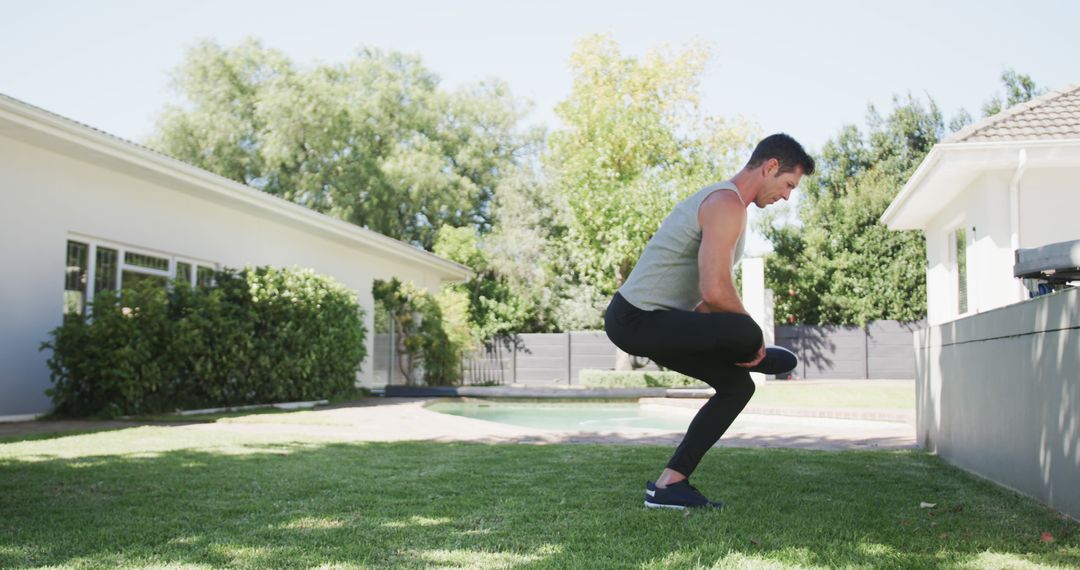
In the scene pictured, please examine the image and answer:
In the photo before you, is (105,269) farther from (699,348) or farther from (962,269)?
(962,269)

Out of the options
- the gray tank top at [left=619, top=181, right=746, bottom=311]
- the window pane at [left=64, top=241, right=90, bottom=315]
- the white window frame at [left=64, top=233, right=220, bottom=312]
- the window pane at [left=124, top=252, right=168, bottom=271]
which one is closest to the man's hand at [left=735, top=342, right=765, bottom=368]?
the gray tank top at [left=619, top=181, right=746, bottom=311]

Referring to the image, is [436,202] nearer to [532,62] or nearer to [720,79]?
[532,62]

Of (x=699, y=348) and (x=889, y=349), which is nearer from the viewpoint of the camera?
(x=699, y=348)

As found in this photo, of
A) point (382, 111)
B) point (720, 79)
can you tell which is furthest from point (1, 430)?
point (382, 111)

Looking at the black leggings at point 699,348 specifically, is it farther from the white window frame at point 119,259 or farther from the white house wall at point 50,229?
the white house wall at point 50,229

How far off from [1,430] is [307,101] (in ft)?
91.0

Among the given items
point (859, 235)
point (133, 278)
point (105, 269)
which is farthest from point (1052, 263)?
point (859, 235)

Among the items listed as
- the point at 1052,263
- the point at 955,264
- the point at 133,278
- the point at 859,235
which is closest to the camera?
the point at 1052,263

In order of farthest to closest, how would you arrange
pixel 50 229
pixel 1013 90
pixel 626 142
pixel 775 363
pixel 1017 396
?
pixel 1013 90 → pixel 626 142 → pixel 50 229 → pixel 1017 396 → pixel 775 363

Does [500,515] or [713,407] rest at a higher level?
[713,407]

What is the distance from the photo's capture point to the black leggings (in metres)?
3.56

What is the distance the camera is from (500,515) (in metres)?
3.64

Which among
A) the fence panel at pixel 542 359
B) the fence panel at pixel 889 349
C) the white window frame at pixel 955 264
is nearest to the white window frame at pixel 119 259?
the white window frame at pixel 955 264

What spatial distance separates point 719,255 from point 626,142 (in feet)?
65.7
